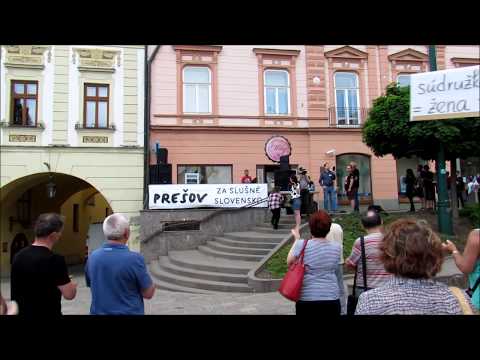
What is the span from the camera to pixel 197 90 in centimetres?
1748

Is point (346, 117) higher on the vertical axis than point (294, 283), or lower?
higher

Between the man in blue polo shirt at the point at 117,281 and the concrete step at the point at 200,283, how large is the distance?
563 cm

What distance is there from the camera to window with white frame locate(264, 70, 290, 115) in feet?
59.1

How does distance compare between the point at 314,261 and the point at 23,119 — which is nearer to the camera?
the point at 314,261

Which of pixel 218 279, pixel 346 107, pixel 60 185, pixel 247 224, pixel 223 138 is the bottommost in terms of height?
pixel 218 279

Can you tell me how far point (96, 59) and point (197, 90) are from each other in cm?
417

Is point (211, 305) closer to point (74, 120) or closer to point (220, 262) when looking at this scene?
point (220, 262)

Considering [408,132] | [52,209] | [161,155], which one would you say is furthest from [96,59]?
[408,132]

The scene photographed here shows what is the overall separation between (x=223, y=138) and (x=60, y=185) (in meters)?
→ 7.82

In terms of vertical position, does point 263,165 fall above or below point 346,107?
below
